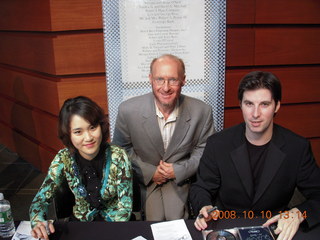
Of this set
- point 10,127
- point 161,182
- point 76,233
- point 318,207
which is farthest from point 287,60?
point 10,127

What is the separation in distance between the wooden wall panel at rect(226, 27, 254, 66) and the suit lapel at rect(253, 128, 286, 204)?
192 centimetres

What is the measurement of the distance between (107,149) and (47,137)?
2235 millimetres

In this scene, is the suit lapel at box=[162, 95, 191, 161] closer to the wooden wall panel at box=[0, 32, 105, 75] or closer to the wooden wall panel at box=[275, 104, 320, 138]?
the wooden wall panel at box=[0, 32, 105, 75]

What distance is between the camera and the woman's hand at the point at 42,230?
168cm

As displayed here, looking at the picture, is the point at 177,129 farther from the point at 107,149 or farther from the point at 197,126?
the point at 107,149

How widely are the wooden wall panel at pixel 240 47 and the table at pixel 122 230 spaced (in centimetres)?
237

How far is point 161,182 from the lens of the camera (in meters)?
2.68

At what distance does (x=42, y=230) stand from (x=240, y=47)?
9.51ft

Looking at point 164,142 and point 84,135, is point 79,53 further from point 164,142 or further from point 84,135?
point 84,135

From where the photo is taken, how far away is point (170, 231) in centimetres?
171

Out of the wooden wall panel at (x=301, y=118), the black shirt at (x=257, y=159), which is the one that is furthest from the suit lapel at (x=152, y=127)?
the wooden wall panel at (x=301, y=118)

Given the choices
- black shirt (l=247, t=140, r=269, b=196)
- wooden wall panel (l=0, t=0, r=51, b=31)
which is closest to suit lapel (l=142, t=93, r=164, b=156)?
black shirt (l=247, t=140, r=269, b=196)
